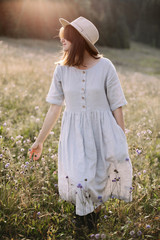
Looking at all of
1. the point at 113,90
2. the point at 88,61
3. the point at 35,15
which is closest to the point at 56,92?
the point at 88,61

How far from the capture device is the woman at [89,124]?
2.48 m

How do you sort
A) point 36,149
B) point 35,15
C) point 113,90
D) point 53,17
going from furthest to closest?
1. point 53,17
2. point 35,15
3. point 36,149
4. point 113,90

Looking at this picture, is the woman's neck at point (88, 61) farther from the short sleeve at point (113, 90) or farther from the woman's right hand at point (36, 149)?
the woman's right hand at point (36, 149)

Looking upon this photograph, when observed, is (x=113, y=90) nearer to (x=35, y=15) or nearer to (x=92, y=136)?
(x=92, y=136)

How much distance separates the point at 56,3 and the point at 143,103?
18.5 metres

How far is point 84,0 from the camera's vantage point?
77.8 ft

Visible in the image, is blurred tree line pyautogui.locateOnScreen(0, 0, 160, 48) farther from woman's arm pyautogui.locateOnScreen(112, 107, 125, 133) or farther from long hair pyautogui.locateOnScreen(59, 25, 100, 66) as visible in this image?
woman's arm pyautogui.locateOnScreen(112, 107, 125, 133)

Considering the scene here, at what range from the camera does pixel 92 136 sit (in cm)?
255

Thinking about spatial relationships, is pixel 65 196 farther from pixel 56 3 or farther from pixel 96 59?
pixel 56 3

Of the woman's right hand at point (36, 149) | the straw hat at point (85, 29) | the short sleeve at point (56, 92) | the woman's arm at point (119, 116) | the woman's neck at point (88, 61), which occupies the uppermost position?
Result: the straw hat at point (85, 29)

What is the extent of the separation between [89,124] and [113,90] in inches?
14.9

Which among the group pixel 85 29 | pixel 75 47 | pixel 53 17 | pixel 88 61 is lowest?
pixel 88 61

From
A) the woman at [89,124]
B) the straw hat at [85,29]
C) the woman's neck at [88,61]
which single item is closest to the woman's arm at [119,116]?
the woman at [89,124]

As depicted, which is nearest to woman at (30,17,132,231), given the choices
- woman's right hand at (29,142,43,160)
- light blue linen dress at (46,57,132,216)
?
light blue linen dress at (46,57,132,216)
